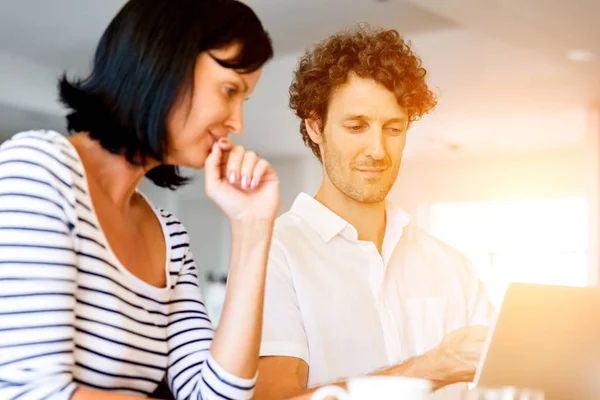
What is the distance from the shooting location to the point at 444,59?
2172 mm

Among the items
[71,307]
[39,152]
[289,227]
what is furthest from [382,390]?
[289,227]

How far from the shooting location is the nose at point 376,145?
179 centimetres

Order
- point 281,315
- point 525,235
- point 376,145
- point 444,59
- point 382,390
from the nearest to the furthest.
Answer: point 382,390 < point 281,315 < point 376,145 < point 444,59 < point 525,235

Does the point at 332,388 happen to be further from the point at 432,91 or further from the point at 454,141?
the point at 454,141

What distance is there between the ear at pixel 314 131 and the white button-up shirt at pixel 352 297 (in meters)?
0.16

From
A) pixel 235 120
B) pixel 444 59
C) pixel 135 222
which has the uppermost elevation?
pixel 444 59

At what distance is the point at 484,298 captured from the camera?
6.14 feet

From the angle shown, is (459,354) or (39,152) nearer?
(39,152)

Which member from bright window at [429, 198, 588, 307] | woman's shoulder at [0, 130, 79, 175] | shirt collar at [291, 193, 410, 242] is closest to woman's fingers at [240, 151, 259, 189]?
woman's shoulder at [0, 130, 79, 175]

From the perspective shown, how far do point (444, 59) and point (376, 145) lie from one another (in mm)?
497

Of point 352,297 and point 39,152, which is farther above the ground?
point 39,152

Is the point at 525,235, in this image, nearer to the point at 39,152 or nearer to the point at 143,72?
the point at 143,72

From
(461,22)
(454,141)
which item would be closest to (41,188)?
(454,141)

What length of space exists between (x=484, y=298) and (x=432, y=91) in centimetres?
56
